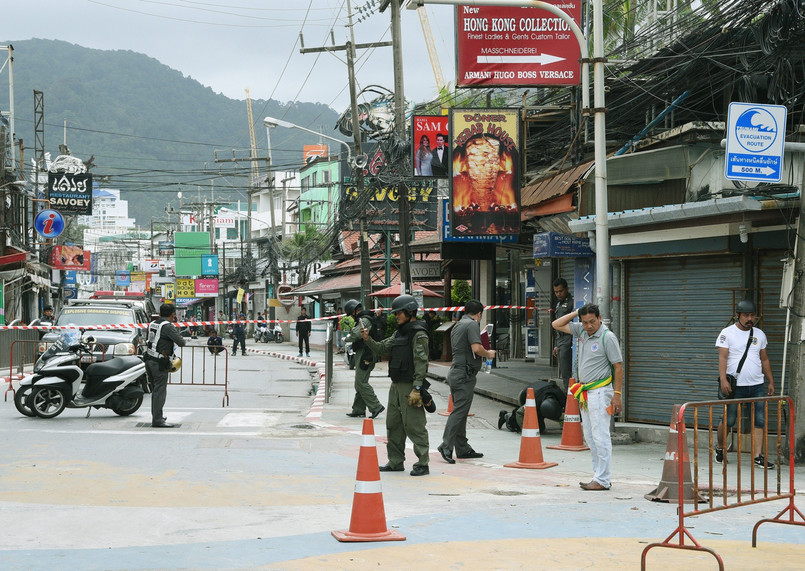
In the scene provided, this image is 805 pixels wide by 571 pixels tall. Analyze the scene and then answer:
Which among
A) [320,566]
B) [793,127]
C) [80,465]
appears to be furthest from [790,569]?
[793,127]

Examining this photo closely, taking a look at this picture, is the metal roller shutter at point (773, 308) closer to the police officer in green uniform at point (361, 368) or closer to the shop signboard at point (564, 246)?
the shop signboard at point (564, 246)

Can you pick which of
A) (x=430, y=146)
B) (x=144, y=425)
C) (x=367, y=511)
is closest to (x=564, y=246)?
(x=144, y=425)

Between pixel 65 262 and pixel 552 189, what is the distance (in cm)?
4318

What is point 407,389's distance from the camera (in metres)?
10.9

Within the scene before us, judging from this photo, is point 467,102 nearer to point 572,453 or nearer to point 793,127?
point 793,127

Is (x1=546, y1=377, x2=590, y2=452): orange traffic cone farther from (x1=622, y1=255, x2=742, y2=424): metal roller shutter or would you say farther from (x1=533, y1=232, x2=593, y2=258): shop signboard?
(x1=533, y1=232, x2=593, y2=258): shop signboard

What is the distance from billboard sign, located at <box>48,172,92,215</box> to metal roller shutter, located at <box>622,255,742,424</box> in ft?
111

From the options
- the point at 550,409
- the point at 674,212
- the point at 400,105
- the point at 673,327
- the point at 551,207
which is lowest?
the point at 550,409

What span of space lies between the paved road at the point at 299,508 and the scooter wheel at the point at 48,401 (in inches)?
28.3

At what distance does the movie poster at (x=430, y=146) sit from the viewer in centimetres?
2406

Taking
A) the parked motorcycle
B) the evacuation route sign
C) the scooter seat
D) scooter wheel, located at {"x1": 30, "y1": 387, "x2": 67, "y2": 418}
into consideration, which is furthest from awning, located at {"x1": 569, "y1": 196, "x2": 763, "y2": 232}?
scooter wheel, located at {"x1": 30, "y1": 387, "x2": 67, "y2": 418}

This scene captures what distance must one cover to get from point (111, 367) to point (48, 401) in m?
1.09

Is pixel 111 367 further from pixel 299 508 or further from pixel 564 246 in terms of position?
pixel 299 508

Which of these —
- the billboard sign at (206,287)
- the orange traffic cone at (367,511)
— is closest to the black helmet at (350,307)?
the orange traffic cone at (367,511)
